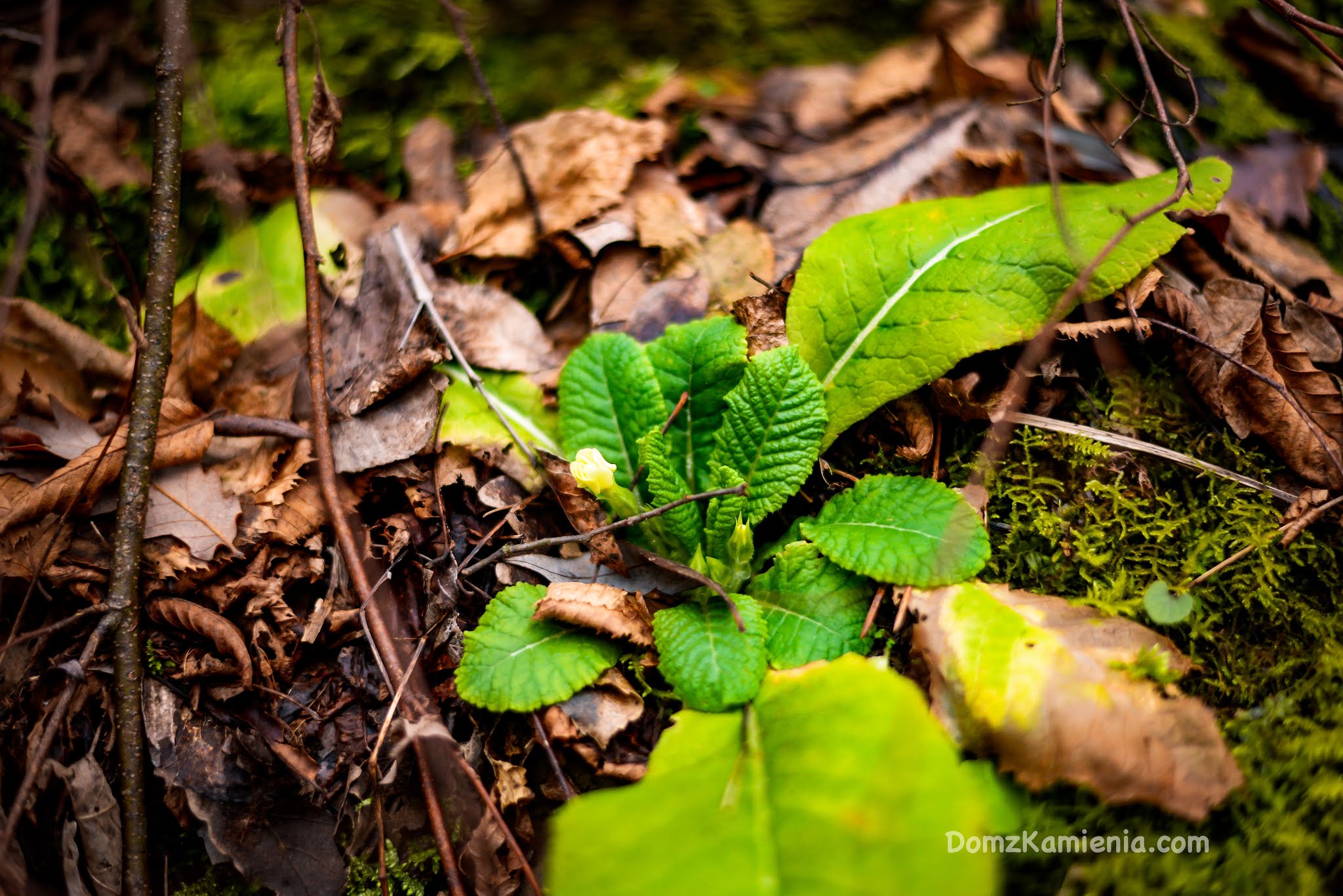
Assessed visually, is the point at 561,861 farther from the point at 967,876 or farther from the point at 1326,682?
the point at 1326,682

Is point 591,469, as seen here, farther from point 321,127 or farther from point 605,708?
point 321,127

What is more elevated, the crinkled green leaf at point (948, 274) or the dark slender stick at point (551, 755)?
the crinkled green leaf at point (948, 274)

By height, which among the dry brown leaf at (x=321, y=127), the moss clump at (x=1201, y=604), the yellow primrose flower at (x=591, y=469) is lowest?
the moss clump at (x=1201, y=604)

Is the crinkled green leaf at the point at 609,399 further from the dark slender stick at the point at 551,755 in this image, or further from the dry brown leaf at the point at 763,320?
the dark slender stick at the point at 551,755

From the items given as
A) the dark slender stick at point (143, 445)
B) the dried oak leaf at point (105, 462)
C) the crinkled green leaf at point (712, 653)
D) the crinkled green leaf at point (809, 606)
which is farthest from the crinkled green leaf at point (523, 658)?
the dried oak leaf at point (105, 462)


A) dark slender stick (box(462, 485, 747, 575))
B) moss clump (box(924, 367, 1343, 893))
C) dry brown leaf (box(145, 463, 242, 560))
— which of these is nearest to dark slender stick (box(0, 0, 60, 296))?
dry brown leaf (box(145, 463, 242, 560))

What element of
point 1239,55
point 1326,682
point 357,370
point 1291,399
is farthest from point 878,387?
point 1239,55

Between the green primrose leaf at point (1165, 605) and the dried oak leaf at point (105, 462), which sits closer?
the green primrose leaf at point (1165, 605)

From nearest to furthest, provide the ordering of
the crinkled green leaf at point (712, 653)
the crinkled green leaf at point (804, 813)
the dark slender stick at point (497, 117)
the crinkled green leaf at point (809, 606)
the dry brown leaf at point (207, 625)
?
1. the crinkled green leaf at point (804, 813)
2. the crinkled green leaf at point (712, 653)
3. the crinkled green leaf at point (809, 606)
4. the dry brown leaf at point (207, 625)
5. the dark slender stick at point (497, 117)
